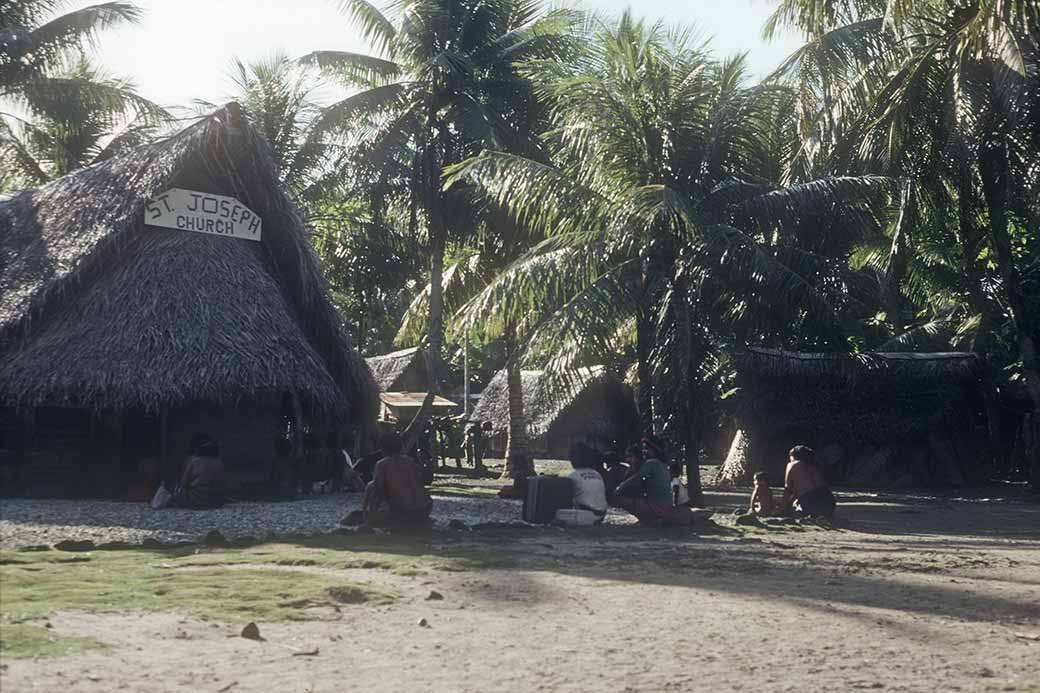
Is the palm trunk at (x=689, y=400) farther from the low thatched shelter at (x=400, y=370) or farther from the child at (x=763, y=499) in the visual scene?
the low thatched shelter at (x=400, y=370)

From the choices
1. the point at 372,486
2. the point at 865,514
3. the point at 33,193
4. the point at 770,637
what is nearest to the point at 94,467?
the point at 33,193

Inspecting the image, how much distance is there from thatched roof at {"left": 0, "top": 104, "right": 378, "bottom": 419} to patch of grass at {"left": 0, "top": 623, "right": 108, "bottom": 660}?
8939 mm

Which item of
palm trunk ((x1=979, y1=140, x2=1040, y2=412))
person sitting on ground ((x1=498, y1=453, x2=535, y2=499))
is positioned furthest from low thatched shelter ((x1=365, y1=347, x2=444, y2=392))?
palm trunk ((x1=979, y1=140, x2=1040, y2=412))

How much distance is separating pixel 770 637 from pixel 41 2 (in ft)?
72.3

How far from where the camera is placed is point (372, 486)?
12.4m

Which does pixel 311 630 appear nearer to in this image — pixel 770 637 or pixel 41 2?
pixel 770 637

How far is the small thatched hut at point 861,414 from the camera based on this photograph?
23734 millimetres

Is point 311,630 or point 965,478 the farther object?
point 965,478

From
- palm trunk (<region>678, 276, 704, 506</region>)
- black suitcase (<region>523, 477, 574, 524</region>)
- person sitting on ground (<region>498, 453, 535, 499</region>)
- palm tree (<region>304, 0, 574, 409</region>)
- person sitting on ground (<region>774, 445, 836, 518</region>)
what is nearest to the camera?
black suitcase (<region>523, 477, 574, 524</region>)

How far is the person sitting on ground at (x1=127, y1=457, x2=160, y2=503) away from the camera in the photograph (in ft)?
51.5

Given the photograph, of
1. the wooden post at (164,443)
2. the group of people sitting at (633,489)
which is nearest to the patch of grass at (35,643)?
the group of people sitting at (633,489)

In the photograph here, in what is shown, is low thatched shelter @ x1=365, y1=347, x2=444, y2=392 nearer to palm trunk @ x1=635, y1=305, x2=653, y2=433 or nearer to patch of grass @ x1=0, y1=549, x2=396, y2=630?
palm trunk @ x1=635, y1=305, x2=653, y2=433

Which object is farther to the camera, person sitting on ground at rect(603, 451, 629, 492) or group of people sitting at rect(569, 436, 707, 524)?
person sitting on ground at rect(603, 451, 629, 492)

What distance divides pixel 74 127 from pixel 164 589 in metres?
20.6
